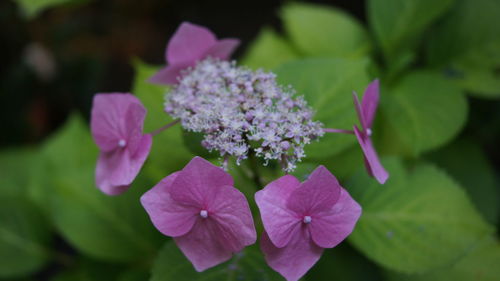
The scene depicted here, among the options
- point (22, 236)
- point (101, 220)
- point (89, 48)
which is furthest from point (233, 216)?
point (89, 48)

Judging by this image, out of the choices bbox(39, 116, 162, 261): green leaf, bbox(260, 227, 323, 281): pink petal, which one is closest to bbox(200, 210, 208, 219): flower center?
bbox(260, 227, 323, 281): pink petal

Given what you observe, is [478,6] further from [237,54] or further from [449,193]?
[237,54]

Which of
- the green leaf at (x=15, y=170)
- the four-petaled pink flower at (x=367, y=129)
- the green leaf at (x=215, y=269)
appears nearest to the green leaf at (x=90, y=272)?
the green leaf at (x=15, y=170)

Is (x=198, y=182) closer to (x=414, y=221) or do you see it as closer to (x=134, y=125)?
(x=134, y=125)

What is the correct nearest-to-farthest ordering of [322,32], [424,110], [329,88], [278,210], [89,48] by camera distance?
[278,210] < [329,88] < [424,110] < [322,32] < [89,48]

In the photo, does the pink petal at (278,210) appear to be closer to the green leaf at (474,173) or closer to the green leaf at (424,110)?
the green leaf at (424,110)

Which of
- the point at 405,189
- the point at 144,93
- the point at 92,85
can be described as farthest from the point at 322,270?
the point at 92,85
